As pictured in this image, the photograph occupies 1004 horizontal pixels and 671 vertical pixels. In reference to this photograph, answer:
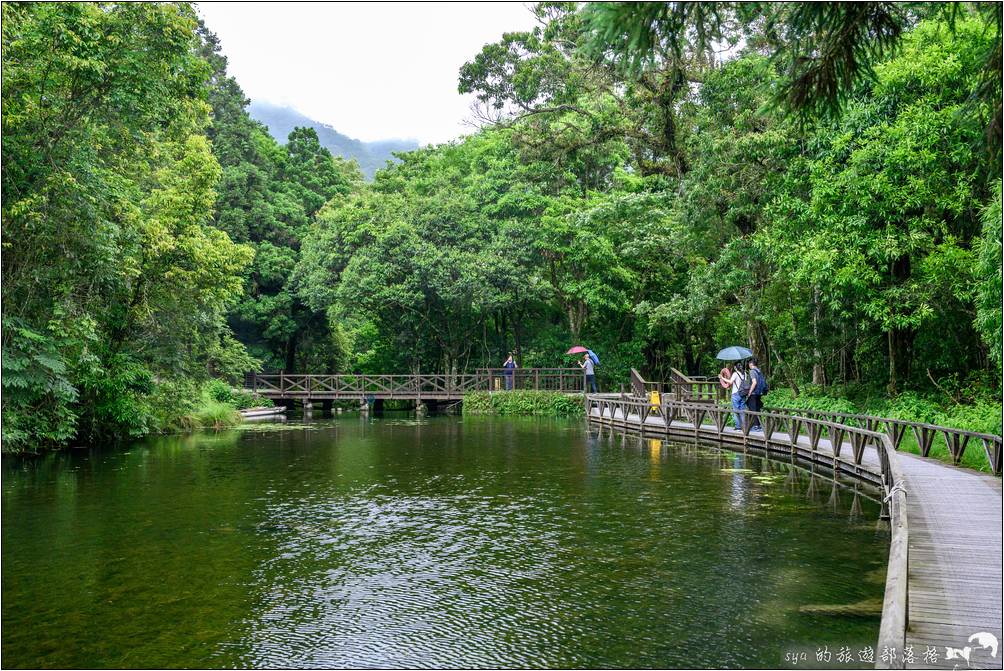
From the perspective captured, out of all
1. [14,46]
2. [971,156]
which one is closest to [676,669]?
[971,156]

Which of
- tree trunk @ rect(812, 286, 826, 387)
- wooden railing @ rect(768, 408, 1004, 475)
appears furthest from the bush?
wooden railing @ rect(768, 408, 1004, 475)

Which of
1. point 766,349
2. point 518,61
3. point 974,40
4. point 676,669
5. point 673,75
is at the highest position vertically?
point 518,61

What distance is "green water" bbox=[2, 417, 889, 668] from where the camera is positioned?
6.54 metres

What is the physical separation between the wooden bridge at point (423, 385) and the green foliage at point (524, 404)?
3.00ft

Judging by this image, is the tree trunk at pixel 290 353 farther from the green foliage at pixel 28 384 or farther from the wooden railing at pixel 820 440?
the green foliage at pixel 28 384

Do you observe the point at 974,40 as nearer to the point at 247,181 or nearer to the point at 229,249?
the point at 229,249

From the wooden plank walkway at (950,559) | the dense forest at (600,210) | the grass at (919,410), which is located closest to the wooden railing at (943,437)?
the grass at (919,410)

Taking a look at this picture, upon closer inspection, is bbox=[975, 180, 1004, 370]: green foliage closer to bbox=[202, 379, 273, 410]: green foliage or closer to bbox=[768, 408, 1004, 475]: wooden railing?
bbox=[768, 408, 1004, 475]: wooden railing

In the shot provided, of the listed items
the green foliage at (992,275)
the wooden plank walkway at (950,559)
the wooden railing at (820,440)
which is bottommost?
the wooden plank walkway at (950,559)

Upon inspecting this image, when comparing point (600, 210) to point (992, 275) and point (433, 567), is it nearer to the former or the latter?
point (992, 275)

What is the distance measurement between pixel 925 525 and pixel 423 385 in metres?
33.3

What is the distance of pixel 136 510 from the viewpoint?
1227cm

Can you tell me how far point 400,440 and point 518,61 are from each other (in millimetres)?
20067

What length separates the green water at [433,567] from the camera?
6535mm
